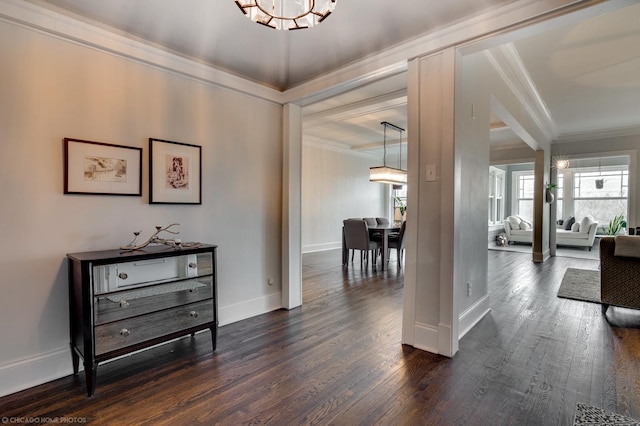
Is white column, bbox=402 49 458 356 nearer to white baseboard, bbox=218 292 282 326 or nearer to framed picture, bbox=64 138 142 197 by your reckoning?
white baseboard, bbox=218 292 282 326

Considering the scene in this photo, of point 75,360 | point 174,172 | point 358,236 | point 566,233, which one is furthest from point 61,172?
point 566,233

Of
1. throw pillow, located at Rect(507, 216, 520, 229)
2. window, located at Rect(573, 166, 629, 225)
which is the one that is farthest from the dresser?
window, located at Rect(573, 166, 629, 225)

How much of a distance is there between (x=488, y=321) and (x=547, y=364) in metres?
0.85

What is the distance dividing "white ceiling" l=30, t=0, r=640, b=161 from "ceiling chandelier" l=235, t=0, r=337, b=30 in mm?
461

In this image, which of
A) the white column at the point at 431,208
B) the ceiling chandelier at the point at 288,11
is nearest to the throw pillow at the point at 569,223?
the white column at the point at 431,208

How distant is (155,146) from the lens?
2553mm

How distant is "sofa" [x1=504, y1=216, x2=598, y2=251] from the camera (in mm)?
8305

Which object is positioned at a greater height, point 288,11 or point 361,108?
point 361,108

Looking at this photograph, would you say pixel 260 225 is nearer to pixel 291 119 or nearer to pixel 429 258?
pixel 291 119

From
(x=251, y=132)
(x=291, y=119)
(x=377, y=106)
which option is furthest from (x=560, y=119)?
(x=251, y=132)

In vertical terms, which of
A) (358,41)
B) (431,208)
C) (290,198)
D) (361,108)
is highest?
(361,108)

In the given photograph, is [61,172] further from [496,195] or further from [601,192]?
[601,192]

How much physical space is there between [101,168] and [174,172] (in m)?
0.51

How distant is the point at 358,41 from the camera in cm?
252
